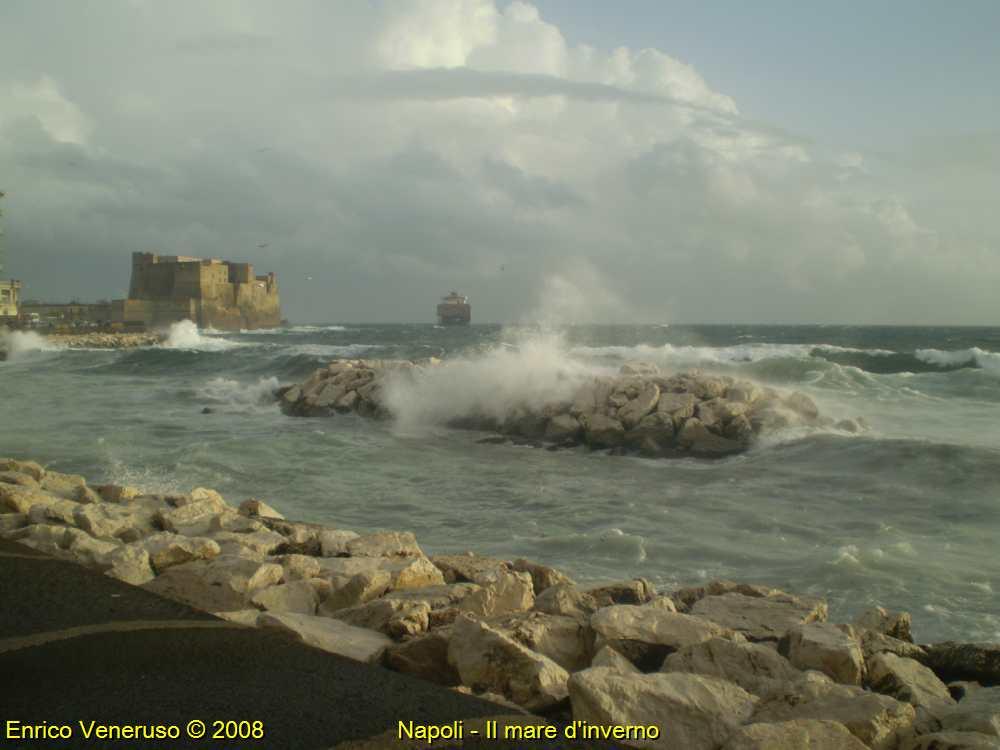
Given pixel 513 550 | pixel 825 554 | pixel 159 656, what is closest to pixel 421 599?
pixel 159 656

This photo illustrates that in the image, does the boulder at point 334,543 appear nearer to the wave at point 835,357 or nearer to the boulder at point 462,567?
the boulder at point 462,567

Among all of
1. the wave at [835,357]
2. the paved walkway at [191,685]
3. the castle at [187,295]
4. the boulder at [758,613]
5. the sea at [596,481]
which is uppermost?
the castle at [187,295]

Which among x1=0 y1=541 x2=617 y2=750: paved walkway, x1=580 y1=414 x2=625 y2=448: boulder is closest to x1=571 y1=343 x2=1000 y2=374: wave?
x1=580 y1=414 x2=625 y2=448: boulder

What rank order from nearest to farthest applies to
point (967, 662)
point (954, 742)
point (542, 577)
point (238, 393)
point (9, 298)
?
point (954, 742)
point (967, 662)
point (542, 577)
point (238, 393)
point (9, 298)

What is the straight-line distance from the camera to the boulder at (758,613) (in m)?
3.76

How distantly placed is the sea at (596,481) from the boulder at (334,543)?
4.58ft

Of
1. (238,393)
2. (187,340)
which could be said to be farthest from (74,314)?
(238,393)

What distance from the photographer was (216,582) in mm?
3625

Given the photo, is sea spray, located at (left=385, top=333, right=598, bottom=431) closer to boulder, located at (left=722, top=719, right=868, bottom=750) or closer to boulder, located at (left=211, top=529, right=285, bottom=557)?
boulder, located at (left=211, top=529, right=285, bottom=557)

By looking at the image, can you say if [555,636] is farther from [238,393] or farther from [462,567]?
[238,393]

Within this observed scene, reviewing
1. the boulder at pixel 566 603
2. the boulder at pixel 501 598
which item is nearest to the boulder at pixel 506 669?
the boulder at pixel 501 598

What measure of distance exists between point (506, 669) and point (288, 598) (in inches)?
56.8

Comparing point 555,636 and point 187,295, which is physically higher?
point 187,295

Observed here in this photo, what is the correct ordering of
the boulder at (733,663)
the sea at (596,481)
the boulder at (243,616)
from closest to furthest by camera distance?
the boulder at (733,663) → the boulder at (243,616) → the sea at (596,481)
